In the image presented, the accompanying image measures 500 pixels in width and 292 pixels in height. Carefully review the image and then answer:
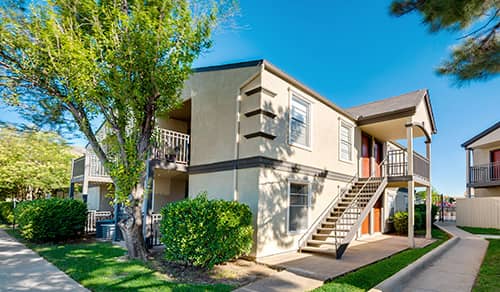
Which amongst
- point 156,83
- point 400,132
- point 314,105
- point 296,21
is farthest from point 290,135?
point 400,132

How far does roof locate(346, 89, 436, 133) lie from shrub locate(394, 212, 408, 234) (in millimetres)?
4724

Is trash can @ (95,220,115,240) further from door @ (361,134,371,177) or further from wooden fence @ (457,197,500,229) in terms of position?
wooden fence @ (457,197,500,229)

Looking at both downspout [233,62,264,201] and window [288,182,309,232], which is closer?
downspout [233,62,264,201]

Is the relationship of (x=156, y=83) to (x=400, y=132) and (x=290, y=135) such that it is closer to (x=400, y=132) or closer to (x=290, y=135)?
(x=290, y=135)

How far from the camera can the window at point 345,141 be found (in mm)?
12663

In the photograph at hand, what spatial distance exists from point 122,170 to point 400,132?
41.4ft

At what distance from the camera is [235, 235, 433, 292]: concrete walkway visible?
621 centimetres

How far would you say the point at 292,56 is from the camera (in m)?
16.0

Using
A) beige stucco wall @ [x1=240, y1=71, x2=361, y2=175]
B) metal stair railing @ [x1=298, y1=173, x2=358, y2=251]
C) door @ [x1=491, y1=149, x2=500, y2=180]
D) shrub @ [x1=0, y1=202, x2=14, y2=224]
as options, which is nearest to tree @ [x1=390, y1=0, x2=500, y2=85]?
beige stucco wall @ [x1=240, y1=71, x2=361, y2=175]

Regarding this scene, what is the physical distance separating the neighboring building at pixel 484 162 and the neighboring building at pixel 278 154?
1069 cm

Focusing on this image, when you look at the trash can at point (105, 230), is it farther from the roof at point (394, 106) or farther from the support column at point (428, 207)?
the support column at point (428, 207)

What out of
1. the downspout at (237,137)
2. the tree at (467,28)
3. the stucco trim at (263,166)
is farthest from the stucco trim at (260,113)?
the tree at (467,28)

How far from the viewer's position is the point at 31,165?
18.4 metres

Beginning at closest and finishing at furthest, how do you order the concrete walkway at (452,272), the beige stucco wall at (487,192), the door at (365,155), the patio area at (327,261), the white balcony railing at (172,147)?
1. the concrete walkway at (452,272)
2. the patio area at (327,261)
3. the white balcony railing at (172,147)
4. the door at (365,155)
5. the beige stucco wall at (487,192)
